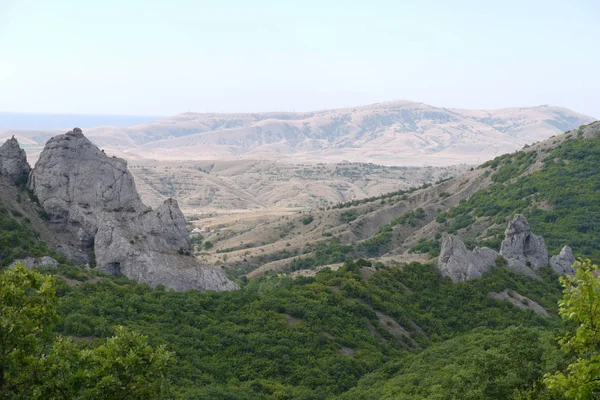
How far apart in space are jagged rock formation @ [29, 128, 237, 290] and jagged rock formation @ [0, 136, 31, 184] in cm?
101

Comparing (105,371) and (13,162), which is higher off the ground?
(13,162)

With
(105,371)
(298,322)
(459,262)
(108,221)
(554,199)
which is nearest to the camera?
(105,371)

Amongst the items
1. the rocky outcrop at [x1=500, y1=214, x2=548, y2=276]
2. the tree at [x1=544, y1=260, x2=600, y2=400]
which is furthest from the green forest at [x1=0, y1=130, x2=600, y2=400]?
the rocky outcrop at [x1=500, y1=214, x2=548, y2=276]

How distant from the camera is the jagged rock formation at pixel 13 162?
4972cm

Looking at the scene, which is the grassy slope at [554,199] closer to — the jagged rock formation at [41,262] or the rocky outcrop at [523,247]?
the rocky outcrop at [523,247]

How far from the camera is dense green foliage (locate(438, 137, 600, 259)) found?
74.3 meters

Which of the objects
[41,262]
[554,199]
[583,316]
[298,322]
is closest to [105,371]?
[583,316]

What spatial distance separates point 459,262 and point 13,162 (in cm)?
3999

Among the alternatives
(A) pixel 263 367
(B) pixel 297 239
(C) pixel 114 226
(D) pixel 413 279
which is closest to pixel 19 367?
(A) pixel 263 367

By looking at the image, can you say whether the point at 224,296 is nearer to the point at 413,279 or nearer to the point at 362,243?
the point at 413,279

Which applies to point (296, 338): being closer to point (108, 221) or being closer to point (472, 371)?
point (472, 371)

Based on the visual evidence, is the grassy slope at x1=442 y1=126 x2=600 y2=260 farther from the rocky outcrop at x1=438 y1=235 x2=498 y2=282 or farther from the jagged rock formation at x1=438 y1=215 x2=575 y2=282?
the rocky outcrop at x1=438 y1=235 x2=498 y2=282

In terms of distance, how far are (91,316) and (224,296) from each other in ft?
39.7

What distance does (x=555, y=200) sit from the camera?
267ft
